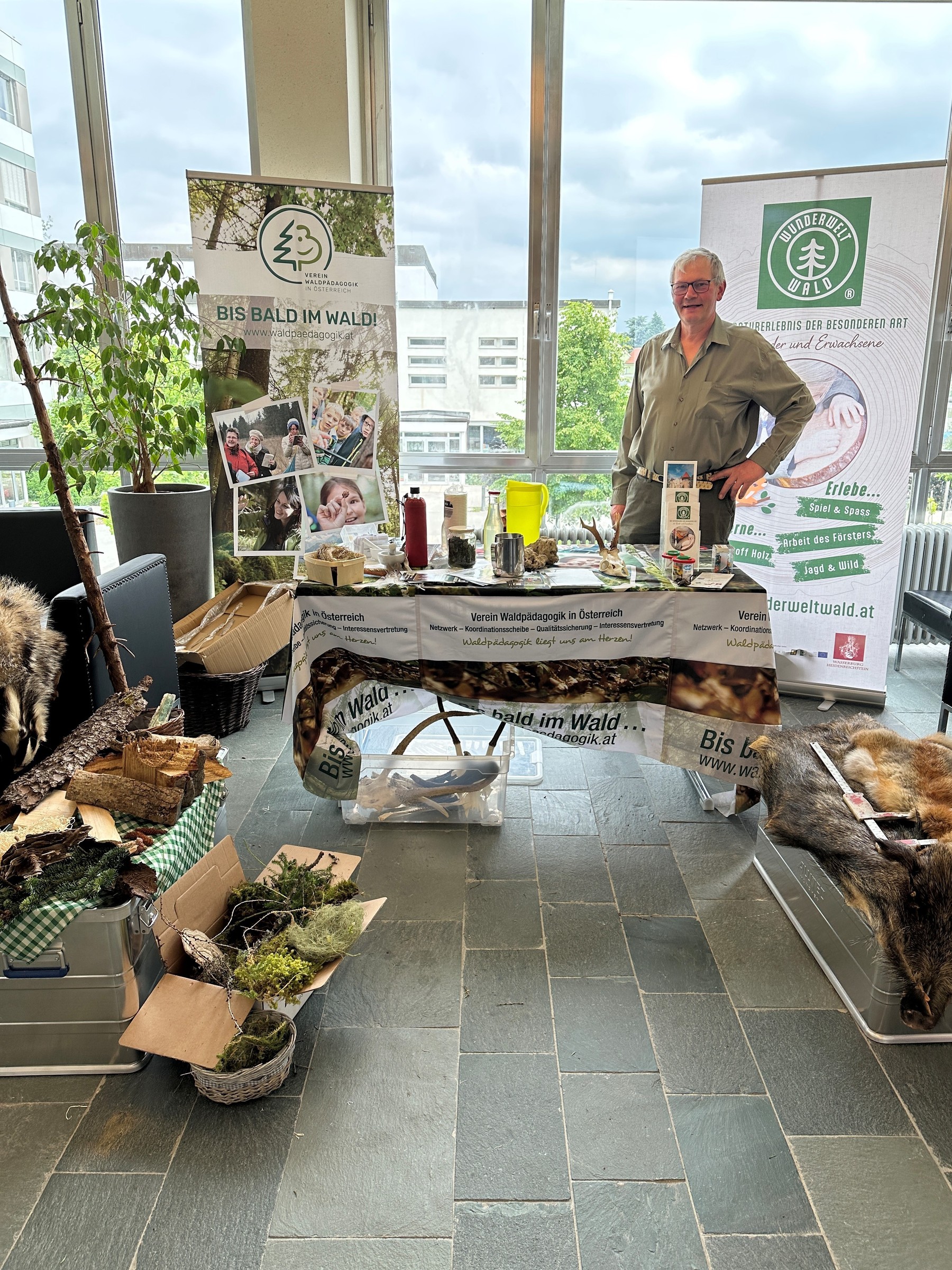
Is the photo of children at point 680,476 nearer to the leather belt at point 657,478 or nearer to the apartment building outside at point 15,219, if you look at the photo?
the leather belt at point 657,478

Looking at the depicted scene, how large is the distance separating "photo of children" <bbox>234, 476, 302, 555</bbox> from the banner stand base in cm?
227

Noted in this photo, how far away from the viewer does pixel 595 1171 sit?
1.51 metres

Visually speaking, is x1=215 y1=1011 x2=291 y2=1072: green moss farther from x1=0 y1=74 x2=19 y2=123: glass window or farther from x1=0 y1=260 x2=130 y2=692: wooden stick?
x1=0 y1=74 x2=19 y2=123: glass window

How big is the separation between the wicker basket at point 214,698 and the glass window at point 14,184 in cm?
255

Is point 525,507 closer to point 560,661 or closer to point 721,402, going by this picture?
point 560,661

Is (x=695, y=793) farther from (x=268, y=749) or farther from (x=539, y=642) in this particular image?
(x=268, y=749)

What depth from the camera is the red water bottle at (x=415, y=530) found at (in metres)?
2.51

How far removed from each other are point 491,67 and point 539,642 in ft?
10.4

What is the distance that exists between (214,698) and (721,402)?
226cm

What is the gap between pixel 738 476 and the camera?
322cm

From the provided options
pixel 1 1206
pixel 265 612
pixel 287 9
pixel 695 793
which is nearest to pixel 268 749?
pixel 265 612

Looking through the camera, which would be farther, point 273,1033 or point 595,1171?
point 273,1033

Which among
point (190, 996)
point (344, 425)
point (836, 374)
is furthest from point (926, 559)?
point (190, 996)

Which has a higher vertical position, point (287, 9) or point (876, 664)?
point (287, 9)
